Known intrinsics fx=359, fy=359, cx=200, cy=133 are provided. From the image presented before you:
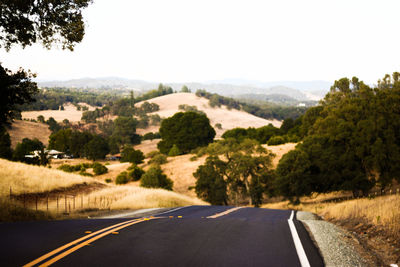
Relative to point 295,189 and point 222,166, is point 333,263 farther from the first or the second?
point 222,166

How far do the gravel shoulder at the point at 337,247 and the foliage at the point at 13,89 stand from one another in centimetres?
1068

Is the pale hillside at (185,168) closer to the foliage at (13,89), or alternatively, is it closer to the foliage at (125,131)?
the foliage at (13,89)

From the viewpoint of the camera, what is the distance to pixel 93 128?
155 meters

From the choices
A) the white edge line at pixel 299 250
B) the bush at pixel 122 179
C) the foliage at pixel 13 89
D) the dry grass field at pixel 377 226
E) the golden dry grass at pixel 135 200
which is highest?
the foliage at pixel 13 89

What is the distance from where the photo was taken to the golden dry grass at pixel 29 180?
65.2 feet

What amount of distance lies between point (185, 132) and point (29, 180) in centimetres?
6941

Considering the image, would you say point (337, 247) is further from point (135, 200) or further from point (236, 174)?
point (236, 174)

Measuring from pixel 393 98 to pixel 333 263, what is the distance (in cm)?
4177

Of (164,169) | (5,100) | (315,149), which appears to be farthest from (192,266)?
(164,169)

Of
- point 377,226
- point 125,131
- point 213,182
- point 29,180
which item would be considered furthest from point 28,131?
point 377,226

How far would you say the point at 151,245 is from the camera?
22.0 feet

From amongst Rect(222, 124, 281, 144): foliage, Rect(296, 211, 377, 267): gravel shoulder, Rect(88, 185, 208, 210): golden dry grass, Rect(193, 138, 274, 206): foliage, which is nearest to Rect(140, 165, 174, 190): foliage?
Rect(193, 138, 274, 206): foliage

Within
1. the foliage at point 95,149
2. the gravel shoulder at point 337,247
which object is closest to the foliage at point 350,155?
the gravel shoulder at point 337,247

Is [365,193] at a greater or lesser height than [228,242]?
lesser
